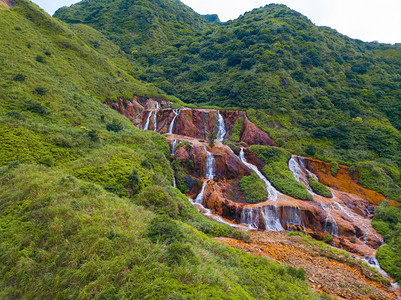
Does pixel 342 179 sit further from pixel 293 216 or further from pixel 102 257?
pixel 102 257

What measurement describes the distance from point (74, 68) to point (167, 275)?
1455 inches

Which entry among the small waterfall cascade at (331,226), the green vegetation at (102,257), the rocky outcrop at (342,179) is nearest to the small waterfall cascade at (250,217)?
the small waterfall cascade at (331,226)

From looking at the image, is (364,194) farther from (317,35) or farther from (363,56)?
(317,35)

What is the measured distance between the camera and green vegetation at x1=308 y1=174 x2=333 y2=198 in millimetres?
23188

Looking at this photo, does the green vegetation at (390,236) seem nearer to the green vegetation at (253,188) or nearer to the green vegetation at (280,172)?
the green vegetation at (280,172)

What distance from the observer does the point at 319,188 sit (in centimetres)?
2392

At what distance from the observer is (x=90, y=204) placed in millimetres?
7984

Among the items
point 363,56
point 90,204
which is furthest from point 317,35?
point 90,204

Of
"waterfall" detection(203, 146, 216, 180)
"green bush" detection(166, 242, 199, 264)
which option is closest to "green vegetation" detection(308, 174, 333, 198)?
"waterfall" detection(203, 146, 216, 180)

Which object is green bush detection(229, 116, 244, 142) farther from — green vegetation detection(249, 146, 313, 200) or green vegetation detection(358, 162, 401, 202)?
green vegetation detection(358, 162, 401, 202)

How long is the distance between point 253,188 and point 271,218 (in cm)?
427

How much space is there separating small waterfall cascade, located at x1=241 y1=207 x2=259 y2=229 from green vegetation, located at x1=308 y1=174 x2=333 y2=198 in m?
11.2

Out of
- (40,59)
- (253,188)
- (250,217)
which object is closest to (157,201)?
(250,217)

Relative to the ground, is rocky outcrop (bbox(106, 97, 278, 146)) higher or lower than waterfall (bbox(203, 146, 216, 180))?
higher
